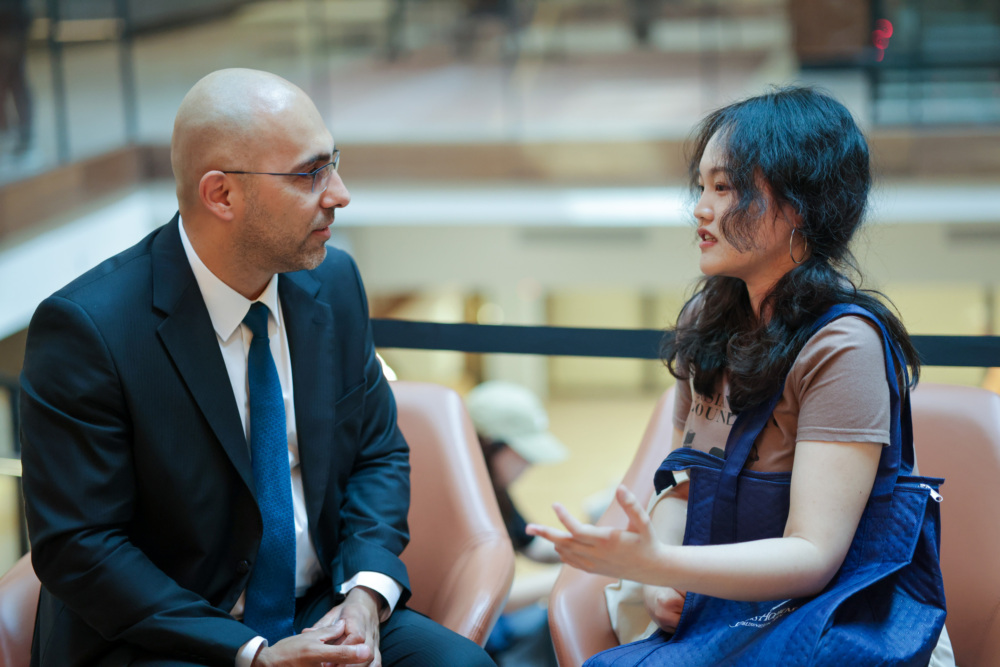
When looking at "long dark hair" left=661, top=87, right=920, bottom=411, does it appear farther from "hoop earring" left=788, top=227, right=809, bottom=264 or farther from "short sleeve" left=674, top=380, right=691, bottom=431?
"short sleeve" left=674, top=380, right=691, bottom=431

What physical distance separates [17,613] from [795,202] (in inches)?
58.4

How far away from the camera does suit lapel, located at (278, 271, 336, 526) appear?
5.78 ft

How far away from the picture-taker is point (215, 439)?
1.65 metres

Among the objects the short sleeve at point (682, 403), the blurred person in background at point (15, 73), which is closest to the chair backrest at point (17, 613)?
the short sleeve at point (682, 403)

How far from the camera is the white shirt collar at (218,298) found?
1.69 meters

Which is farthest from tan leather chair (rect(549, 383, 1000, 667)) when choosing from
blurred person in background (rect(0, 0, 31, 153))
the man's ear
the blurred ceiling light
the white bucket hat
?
the blurred ceiling light

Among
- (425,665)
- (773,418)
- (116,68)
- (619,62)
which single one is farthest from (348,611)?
(619,62)

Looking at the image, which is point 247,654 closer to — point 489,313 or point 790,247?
point 790,247

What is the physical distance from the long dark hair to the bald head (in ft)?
2.28

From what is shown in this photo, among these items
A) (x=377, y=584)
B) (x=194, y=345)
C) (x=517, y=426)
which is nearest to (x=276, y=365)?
(x=194, y=345)

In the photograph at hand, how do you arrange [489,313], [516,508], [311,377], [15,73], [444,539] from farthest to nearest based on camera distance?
[489,313], [15,73], [516,508], [444,539], [311,377]

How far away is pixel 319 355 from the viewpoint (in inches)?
71.0

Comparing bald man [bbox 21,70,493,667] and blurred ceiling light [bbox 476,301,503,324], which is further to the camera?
blurred ceiling light [bbox 476,301,503,324]

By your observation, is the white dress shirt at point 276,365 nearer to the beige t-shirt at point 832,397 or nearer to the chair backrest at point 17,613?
the chair backrest at point 17,613
